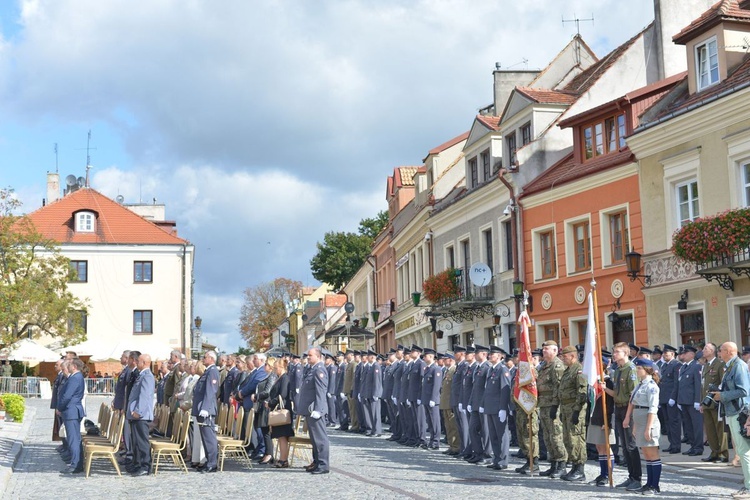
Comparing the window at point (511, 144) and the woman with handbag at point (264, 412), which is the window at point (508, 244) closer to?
the window at point (511, 144)

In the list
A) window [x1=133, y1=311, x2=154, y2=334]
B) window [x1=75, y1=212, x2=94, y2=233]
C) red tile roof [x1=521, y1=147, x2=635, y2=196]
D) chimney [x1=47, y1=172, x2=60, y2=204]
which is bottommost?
window [x1=133, y1=311, x2=154, y2=334]

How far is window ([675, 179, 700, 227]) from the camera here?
22.2 m

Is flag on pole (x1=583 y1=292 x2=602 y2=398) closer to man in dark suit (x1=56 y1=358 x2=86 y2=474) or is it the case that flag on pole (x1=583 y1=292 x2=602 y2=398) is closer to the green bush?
man in dark suit (x1=56 y1=358 x2=86 y2=474)

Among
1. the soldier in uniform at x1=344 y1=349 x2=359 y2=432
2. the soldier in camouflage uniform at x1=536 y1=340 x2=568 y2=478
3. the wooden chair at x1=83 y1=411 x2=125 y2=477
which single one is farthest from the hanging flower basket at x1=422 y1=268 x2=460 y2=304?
the soldier in camouflage uniform at x1=536 y1=340 x2=568 y2=478

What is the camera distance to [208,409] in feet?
51.4

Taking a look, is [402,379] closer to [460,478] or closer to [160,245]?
[460,478]

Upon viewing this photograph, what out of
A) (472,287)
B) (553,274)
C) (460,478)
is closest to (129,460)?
(460,478)

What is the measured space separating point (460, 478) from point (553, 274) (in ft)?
45.6

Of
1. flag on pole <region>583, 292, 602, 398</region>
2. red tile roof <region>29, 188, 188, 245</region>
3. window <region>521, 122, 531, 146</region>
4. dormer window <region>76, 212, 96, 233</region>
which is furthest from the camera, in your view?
dormer window <region>76, 212, 96, 233</region>

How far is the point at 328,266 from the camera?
74750 mm

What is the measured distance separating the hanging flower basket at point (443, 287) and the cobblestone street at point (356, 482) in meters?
14.5

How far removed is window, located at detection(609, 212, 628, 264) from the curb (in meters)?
→ 14.1

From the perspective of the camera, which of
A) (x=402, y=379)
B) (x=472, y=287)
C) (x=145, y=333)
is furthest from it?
(x=145, y=333)

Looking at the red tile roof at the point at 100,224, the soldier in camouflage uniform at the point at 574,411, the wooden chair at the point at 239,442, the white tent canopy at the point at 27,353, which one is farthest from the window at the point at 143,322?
the soldier in camouflage uniform at the point at 574,411
